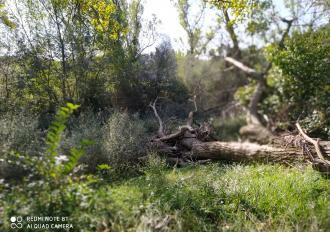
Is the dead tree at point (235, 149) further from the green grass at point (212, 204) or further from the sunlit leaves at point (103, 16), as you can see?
the sunlit leaves at point (103, 16)

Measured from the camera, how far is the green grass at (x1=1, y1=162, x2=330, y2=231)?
6.89 feet

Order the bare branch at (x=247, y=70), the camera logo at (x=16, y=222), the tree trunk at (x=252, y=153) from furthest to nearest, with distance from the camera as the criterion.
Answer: the bare branch at (x=247, y=70), the tree trunk at (x=252, y=153), the camera logo at (x=16, y=222)

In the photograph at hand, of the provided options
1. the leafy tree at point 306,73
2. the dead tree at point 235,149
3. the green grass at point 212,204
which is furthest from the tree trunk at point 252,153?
the leafy tree at point 306,73

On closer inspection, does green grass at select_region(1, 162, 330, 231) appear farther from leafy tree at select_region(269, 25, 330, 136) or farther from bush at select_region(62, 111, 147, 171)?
leafy tree at select_region(269, 25, 330, 136)

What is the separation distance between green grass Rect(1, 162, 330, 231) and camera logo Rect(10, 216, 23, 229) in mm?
459

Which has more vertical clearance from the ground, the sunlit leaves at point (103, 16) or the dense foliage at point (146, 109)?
the sunlit leaves at point (103, 16)

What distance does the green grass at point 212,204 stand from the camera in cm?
210

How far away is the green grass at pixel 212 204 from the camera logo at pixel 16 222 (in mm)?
459

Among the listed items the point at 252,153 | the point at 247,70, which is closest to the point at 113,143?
the point at 252,153

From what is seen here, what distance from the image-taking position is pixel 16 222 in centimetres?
210

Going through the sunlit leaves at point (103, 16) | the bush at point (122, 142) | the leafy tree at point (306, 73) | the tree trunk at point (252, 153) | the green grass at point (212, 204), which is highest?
the sunlit leaves at point (103, 16)

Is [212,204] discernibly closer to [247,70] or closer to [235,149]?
[235,149]

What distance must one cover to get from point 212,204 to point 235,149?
4.88 feet

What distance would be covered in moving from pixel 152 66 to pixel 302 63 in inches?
154
